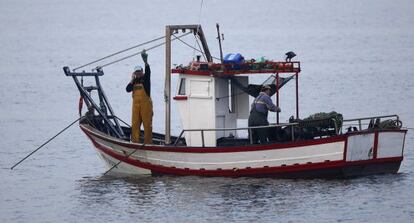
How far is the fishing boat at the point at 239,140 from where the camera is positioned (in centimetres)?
2842

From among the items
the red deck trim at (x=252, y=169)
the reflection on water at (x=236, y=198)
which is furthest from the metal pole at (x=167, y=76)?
the reflection on water at (x=236, y=198)

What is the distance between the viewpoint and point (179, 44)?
3967 inches

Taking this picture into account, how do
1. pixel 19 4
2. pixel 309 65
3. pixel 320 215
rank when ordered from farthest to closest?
pixel 19 4 < pixel 309 65 < pixel 320 215

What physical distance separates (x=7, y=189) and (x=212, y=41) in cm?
7222

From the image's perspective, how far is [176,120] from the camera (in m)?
46.2

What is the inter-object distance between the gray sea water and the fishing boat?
33cm

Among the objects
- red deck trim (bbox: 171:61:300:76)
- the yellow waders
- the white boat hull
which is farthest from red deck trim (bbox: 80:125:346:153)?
red deck trim (bbox: 171:61:300:76)

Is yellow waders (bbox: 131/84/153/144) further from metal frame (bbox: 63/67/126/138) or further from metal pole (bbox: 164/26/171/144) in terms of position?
metal frame (bbox: 63/67/126/138)

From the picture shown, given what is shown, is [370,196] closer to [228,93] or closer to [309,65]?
[228,93]

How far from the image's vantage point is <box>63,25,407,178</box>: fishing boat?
93.2 ft

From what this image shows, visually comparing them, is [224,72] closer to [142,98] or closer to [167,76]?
[167,76]

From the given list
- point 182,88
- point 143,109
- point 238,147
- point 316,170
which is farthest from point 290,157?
point 143,109

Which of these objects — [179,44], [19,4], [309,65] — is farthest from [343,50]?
[19,4]

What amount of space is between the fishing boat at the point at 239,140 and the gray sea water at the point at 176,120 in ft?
1.07
